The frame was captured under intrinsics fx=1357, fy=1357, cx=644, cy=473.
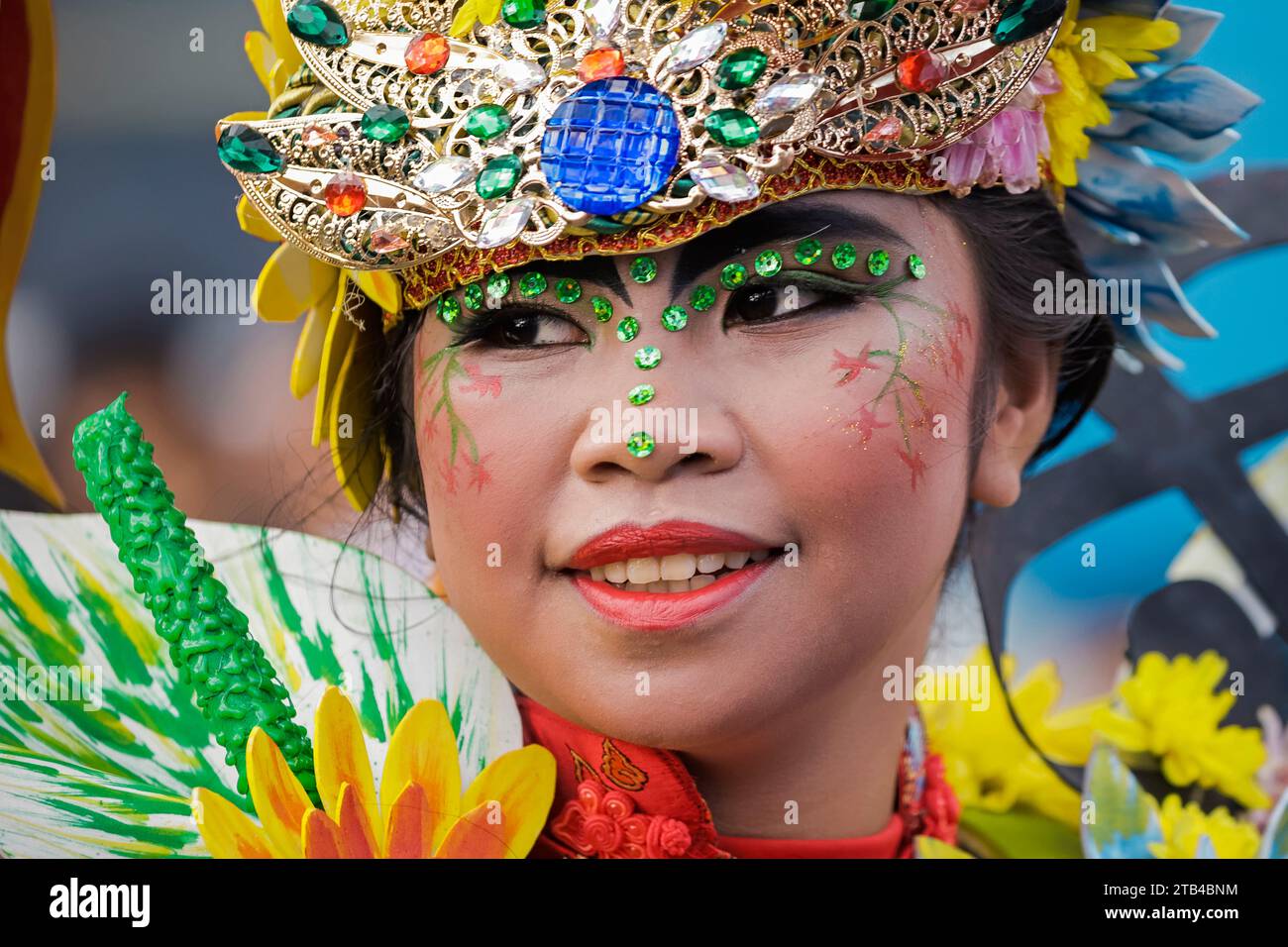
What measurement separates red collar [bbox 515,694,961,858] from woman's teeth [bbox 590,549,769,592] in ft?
0.64

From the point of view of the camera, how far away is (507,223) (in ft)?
4.00

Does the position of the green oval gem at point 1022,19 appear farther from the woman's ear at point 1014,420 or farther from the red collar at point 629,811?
the red collar at point 629,811

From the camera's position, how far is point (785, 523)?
1.26 m

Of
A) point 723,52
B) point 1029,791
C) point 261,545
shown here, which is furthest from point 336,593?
point 1029,791

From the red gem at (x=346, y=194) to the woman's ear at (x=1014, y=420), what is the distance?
672 millimetres

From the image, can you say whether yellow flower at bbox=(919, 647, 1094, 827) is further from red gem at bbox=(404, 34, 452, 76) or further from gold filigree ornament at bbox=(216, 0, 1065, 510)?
red gem at bbox=(404, 34, 452, 76)

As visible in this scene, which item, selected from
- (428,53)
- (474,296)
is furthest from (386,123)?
(474,296)

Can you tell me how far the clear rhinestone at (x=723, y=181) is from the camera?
3.90ft

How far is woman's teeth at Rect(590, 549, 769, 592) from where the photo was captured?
1.28 metres

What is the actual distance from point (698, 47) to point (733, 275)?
0.20 meters

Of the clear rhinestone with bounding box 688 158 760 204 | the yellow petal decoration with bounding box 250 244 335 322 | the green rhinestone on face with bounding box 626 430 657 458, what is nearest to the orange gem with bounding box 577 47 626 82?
the clear rhinestone with bounding box 688 158 760 204

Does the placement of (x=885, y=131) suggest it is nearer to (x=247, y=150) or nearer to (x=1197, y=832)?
(x=247, y=150)

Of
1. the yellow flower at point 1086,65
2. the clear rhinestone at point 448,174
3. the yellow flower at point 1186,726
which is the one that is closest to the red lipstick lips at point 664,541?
the clear rhinestone at point 448,174

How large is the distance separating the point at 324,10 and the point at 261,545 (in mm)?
652
